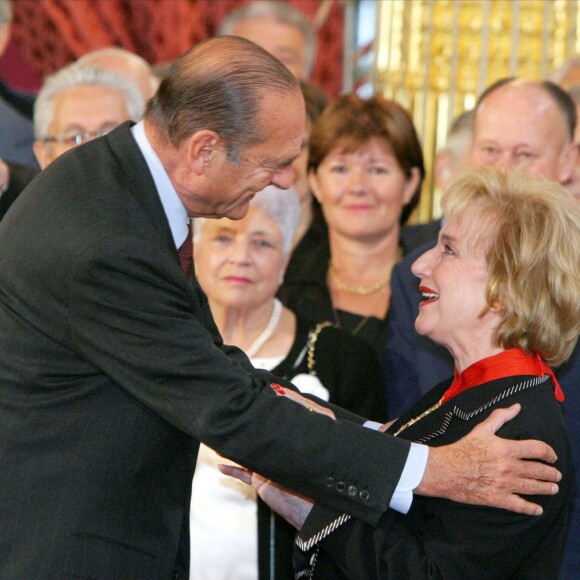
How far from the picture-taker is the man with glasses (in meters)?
3.85

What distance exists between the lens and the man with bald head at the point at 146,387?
7.04 ft

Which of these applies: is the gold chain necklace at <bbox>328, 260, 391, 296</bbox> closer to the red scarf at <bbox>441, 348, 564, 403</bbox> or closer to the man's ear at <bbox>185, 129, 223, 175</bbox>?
the red scarf at <bbox>441, 348, 564, 403</bbox>

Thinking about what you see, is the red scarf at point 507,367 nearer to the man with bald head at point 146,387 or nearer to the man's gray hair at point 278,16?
the man with bald head at point 146,387

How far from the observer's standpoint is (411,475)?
2.26m

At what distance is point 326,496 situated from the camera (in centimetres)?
226

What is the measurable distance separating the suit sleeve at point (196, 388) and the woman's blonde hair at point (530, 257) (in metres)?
0.40

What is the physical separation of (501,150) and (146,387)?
1915mm

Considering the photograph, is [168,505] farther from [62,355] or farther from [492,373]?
[492,373]

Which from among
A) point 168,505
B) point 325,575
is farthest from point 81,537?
point 325,575

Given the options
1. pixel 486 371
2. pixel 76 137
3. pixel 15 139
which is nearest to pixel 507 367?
pixel 486 371

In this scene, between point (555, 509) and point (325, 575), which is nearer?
point (555, 509)

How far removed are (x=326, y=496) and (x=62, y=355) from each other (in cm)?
60

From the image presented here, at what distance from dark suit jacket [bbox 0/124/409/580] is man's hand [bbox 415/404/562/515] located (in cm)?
10

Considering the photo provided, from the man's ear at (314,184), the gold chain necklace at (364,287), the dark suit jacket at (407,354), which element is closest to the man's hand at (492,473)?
the dark suit jacket at (407,354)
